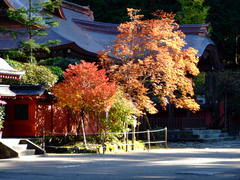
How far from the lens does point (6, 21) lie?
3803 centimetres

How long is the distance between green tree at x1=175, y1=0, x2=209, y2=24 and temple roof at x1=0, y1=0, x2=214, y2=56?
5.27 meters

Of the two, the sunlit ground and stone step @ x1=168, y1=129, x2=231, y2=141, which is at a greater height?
stone step @ x1=168, y1=129, x2=231, y2=141

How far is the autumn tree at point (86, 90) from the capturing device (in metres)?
24.7

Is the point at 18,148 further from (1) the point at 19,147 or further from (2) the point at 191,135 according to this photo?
(2) the point at 191,135

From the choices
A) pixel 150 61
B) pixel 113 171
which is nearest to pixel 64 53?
pixel 150 61

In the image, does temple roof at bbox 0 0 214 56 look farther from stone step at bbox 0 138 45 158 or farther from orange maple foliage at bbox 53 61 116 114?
stone step at bbox 0 138 45 158

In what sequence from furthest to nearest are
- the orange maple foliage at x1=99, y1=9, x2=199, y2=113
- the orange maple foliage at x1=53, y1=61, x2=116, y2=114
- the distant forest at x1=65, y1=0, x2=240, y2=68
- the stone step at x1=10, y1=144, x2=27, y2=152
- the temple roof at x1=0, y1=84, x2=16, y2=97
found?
the distant forest at x1=65, y1=0, x2=240, y2=68 < the orange maple foliage at x1=99, y1=9, x2=199, y2=113 < the orange maple foliage at x1=53, y1=61, x2=116, y2=114 < the temple roof at x1=0, y1=84, x2=16, y2=97 < the stone step at x1=10, y1=144, x2=27, y2=152

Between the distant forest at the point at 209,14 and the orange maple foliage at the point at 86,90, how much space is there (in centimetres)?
2710

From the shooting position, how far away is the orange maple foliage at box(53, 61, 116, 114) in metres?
24.6

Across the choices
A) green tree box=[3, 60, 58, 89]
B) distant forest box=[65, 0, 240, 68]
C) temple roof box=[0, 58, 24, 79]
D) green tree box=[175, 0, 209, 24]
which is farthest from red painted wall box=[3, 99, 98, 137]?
green tree box=[175, 0, 209, 24]

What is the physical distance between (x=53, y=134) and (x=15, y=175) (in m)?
13.3

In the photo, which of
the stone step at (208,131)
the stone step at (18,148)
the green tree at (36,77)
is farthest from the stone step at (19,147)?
the stone step at (208,131)

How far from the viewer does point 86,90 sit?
24.7m

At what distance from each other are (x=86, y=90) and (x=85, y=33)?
69.9 feet
